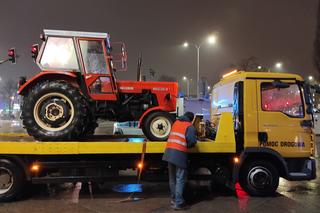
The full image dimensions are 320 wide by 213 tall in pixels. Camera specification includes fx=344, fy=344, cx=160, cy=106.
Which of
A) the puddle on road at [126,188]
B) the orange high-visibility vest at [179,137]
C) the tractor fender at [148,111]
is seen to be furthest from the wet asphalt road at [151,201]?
the tractor fender at [148,111]

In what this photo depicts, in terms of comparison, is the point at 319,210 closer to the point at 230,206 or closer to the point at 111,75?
the point at 230,206

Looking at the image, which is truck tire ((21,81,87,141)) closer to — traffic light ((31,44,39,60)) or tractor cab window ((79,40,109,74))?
tractor cab window ((79,40,109,74))

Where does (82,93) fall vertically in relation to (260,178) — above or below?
above

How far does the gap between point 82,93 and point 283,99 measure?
4472mm

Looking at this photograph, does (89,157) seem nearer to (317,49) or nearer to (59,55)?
(59,55)

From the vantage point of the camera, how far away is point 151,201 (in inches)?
284

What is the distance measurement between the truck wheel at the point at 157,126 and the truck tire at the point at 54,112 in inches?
56.0

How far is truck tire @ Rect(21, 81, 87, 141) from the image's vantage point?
734cm

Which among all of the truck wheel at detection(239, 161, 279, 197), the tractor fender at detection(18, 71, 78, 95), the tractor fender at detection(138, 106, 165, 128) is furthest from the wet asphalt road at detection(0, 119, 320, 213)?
the tractor fender at detection(18, 71, 78, 95)

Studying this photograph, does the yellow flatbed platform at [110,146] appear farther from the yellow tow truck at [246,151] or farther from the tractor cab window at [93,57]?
the tractor cab window at [93,57]

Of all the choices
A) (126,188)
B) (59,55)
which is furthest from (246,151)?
(59,55)

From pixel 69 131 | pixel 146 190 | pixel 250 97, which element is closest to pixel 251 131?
pixel 250 97

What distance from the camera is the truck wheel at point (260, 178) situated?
24.3 ft

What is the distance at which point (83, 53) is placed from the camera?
25.7ft
